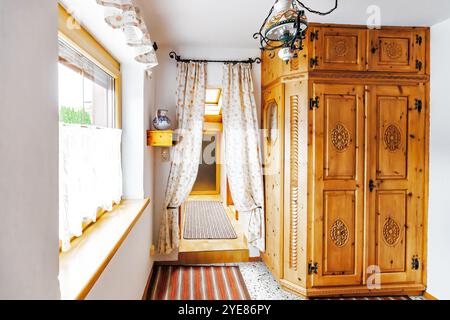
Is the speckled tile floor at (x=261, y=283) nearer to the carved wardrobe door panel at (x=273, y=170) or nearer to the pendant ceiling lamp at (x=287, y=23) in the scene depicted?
the carved wardrobe door panel at (x=273, y=170)

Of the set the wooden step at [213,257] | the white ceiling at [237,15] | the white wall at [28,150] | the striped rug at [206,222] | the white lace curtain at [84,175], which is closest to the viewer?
the white wall at [28,150]

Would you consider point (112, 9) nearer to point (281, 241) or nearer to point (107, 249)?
point (107, 249)

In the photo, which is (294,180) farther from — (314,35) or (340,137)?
(314,35)

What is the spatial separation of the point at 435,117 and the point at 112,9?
2581mm

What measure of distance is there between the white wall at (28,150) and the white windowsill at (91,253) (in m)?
0.28

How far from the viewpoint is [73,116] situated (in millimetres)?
1342

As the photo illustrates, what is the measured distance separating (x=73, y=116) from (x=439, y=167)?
277 centimetres

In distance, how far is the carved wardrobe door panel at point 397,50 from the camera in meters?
2.25

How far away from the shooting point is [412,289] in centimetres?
234

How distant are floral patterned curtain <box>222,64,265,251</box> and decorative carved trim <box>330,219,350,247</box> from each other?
2.61ft

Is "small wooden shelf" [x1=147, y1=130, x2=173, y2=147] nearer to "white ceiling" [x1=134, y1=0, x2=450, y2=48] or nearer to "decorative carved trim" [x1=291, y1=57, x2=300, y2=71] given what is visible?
"white ceiling" [x1=134, y1=0, x2=450, y2=48]

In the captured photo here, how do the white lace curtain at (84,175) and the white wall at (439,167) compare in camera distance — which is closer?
the white lace curtain at (84,175)

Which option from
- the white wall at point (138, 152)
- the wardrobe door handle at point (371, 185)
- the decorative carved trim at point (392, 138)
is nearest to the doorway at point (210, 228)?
the white wall at point (138, 152)

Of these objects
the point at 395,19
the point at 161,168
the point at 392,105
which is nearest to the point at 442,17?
A: the point at 395,19
